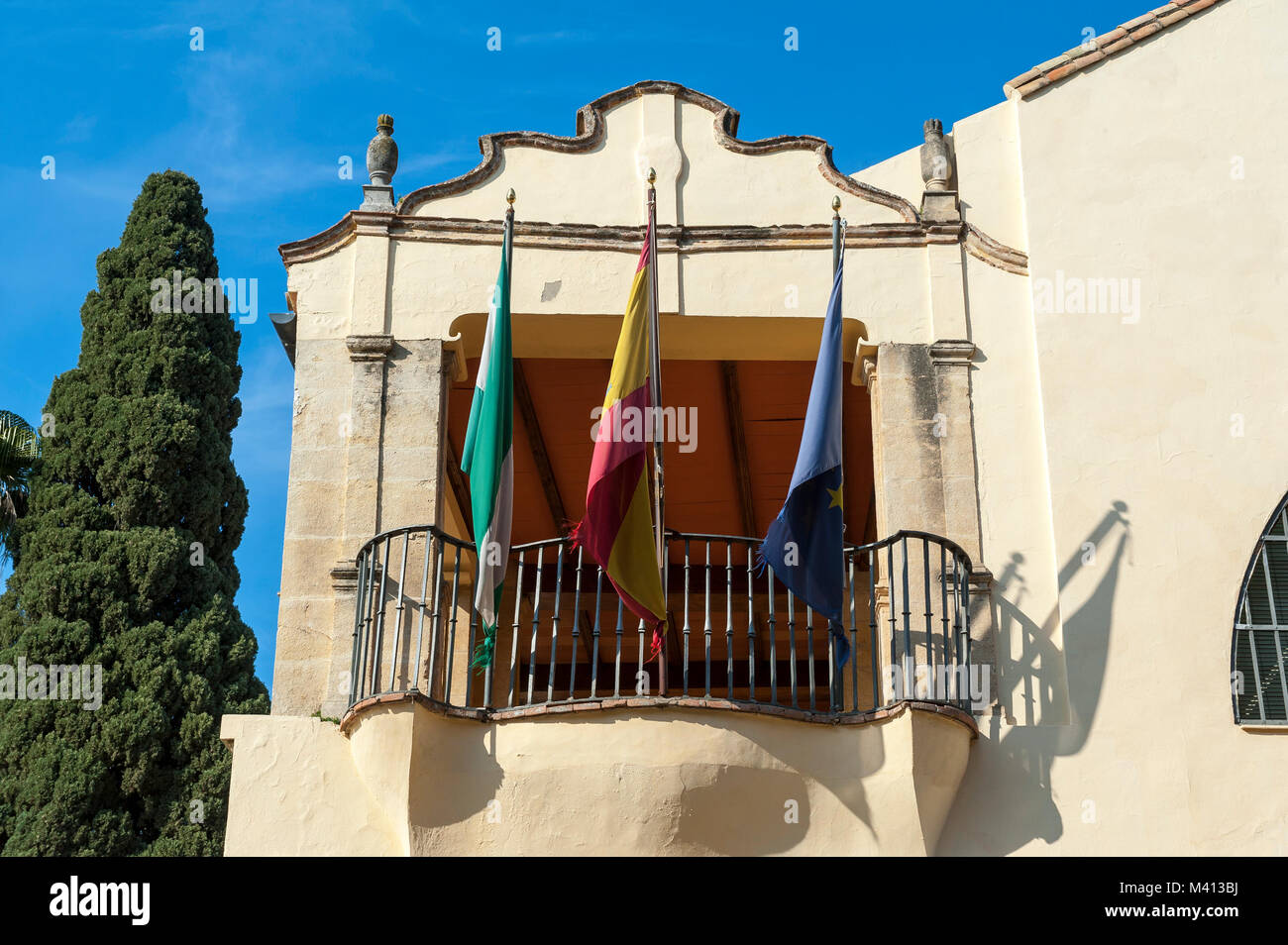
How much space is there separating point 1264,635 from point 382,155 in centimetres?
631

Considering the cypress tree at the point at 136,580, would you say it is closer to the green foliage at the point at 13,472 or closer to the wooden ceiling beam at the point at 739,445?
the green foliage at the point at 13,472

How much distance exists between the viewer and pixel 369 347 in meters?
10.3

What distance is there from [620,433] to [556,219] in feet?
6.95

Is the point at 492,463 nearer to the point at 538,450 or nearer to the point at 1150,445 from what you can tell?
the point at 538,450

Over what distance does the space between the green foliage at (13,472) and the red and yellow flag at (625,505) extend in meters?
11.4

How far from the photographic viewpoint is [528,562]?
46.1 ft

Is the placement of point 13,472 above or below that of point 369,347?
above

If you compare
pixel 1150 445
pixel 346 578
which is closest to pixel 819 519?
pixel 1150 445

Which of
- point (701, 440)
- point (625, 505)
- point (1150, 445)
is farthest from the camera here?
point (701, 440)

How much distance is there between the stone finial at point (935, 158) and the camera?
10.8 metres

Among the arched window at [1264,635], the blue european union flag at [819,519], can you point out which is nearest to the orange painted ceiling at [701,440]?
the blue european union flag at [819,519]

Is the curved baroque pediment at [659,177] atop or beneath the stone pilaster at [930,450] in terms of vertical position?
atop
